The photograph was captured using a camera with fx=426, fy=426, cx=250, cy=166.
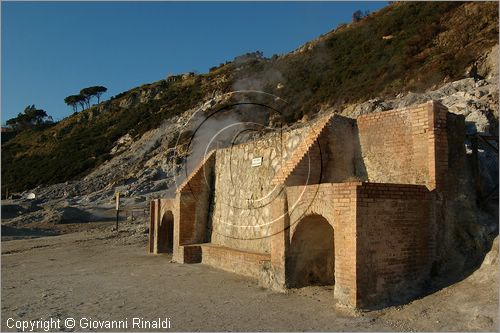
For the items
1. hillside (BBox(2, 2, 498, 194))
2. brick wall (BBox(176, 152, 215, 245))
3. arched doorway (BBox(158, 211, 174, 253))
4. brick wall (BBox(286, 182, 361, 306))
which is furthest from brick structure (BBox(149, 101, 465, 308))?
hillside (BBox(2, 2, 498, 194))

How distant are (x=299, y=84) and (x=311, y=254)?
35.0 m

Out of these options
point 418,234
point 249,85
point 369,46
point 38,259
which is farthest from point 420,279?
point 249,85

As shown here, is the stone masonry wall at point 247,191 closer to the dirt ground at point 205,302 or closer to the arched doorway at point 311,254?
the dirt ground at point 205,302

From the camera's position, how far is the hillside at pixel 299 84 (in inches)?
1099

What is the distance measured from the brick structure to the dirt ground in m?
0.45

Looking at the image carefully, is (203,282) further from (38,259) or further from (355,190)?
(38,259)

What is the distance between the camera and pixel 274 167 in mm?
11117

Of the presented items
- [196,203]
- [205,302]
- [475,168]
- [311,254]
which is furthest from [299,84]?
[205,302]

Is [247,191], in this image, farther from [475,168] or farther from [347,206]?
[475,168]

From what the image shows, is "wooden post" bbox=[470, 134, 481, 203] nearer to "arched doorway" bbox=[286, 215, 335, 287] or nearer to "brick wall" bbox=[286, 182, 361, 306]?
"arched doorway" bbox=[286, 215, 335, 287]

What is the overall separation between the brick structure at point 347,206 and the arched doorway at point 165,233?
3.19 meters

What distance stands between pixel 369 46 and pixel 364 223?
3704 cm

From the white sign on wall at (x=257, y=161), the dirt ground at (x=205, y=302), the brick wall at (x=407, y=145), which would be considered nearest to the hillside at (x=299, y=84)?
the brick wall at (x=407, y=145)

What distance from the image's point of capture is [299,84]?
42.1m
